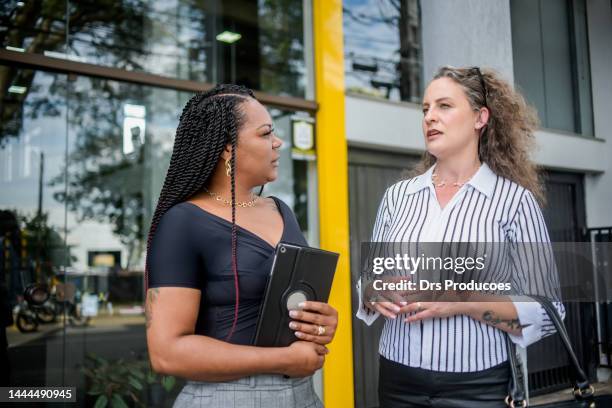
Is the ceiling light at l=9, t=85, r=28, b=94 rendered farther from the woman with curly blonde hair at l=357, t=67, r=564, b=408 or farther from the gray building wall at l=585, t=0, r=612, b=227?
the gray building wall at l=585, t=0, r=612, b=227

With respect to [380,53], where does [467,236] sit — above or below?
below

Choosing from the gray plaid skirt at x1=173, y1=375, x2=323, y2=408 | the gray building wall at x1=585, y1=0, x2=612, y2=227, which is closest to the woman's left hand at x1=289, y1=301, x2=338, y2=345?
the gray plaid skirt at x1=173, y1=375, x2=323, y2=408

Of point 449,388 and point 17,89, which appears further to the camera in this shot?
point 17,89

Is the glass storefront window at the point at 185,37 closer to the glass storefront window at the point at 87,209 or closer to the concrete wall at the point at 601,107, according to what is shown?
Result: the glass storefront window at the point at 87,209

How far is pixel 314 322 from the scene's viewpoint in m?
1.28

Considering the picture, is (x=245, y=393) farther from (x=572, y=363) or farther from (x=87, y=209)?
(x=87, y=209)

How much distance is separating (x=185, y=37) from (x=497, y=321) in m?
5.18

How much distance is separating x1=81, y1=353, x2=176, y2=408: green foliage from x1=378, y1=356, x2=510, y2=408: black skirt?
298 cm

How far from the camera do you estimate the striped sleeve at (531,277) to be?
1.30m

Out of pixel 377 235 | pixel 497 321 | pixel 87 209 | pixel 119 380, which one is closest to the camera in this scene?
pixel 497 321

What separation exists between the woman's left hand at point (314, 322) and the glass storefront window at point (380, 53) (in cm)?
330

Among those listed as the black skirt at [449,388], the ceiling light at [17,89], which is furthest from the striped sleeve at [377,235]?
the ceiling light at [17,89]

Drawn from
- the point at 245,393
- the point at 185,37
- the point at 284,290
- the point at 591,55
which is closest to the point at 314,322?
the point at 284,290

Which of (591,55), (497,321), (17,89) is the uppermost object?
(17,89)
